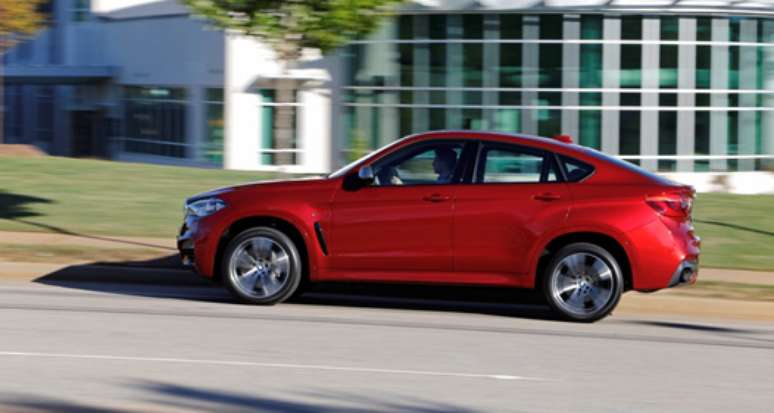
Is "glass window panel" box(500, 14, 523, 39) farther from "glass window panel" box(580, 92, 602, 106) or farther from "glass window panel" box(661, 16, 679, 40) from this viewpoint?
"glass window panel" box(661, 16, 679, 40)

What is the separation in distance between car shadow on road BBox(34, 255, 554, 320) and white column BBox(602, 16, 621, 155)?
2141cm

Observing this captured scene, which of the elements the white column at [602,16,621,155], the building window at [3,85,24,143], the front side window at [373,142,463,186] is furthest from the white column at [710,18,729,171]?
the building window at [3,85,24,143]

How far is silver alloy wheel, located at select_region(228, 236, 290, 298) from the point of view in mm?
11602

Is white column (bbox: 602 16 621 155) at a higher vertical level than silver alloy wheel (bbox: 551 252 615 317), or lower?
higher

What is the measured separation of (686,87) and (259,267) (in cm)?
2388

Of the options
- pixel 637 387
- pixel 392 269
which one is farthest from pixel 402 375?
pixel 392 269

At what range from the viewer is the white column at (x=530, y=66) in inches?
1314

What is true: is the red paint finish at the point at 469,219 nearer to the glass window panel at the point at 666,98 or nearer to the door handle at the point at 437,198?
the door handle at the point at 437,198

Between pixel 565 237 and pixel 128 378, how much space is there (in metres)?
4.37

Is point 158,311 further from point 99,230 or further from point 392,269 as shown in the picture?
point 99,230

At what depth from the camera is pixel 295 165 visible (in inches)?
1463

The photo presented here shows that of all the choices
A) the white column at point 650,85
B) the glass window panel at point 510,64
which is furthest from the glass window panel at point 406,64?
the white column at point 650,85

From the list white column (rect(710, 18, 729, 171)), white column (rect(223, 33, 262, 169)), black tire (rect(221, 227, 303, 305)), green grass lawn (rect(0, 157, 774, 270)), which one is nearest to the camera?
black tire (rect(221, 227, 303, 305))

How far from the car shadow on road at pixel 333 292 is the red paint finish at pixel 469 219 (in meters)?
0.55
